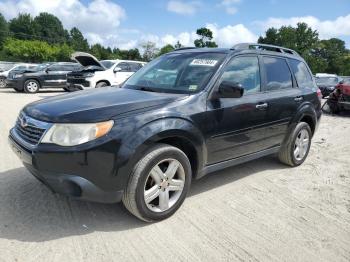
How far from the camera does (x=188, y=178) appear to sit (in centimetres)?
374

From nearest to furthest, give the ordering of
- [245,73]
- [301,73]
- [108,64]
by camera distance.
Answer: [245,73], [301,73], [108,64]

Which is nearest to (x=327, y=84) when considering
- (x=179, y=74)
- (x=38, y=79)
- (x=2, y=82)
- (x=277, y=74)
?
(x=38, y=79)

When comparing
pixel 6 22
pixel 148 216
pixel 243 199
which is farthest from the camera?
pixel 6 22

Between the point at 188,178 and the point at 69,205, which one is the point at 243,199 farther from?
the point at 69,205

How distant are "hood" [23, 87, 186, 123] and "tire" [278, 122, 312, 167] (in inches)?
91.0

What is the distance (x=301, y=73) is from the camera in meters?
5.62

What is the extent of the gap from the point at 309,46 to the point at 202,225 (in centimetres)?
6990

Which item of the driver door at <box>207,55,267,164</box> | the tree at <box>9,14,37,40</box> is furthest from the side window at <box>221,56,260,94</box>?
the tree at <box>9,14,37,40</box>

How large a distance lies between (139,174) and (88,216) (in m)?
0.81

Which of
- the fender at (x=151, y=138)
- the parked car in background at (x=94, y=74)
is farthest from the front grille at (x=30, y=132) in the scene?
the parked car in background at (x=94, y=74)

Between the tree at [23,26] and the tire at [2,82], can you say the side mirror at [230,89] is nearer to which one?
the tire at [2,82]

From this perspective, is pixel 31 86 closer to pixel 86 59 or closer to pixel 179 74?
pixel 86 59

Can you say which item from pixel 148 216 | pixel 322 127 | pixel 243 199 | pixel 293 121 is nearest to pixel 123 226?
pixel 148 216

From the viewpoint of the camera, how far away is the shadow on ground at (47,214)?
326 centimetres
